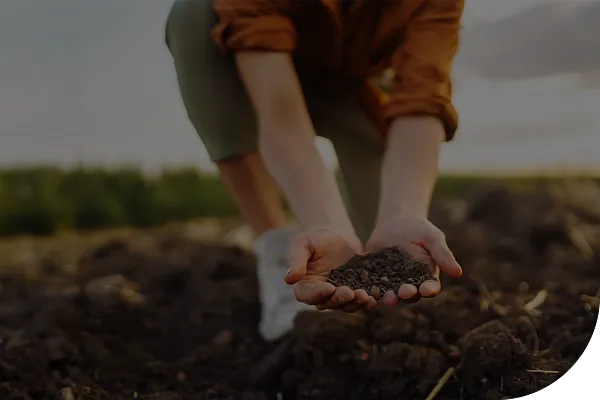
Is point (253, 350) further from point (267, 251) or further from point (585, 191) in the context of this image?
point (585, 191)

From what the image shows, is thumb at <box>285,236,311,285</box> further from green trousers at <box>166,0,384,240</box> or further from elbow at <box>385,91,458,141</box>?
green trousers at <box>166,0,384,240</box>

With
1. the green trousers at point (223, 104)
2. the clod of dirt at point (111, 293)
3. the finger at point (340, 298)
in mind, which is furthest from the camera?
the clod of dirt at point (111, 293)

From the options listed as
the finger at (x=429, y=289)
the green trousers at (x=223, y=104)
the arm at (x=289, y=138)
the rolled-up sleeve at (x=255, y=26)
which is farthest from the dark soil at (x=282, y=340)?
the rolled-up sleeve at (x=255, y=26)

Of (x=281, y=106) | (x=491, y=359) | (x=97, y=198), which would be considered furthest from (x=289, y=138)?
(x=97, y=198)

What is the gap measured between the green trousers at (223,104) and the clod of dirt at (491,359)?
2.35 ft

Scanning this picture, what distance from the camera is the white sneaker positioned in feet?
6.38

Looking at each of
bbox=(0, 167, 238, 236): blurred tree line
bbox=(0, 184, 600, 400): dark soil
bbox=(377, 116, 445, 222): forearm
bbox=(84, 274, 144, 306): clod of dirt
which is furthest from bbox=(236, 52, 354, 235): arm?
Answer: bbox=(0, 167, 238, 236): blurred tree line

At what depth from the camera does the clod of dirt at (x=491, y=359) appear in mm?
1441

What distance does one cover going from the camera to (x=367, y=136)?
2.11 meters

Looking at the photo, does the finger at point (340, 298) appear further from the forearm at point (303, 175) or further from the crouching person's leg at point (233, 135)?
the crouching person's leg at point (233, 135)

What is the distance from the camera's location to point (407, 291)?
1262 mm

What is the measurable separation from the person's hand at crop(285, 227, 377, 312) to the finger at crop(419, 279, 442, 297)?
8 centimetres

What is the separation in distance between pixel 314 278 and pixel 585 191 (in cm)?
331

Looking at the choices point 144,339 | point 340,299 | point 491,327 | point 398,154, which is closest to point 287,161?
point 398,154
